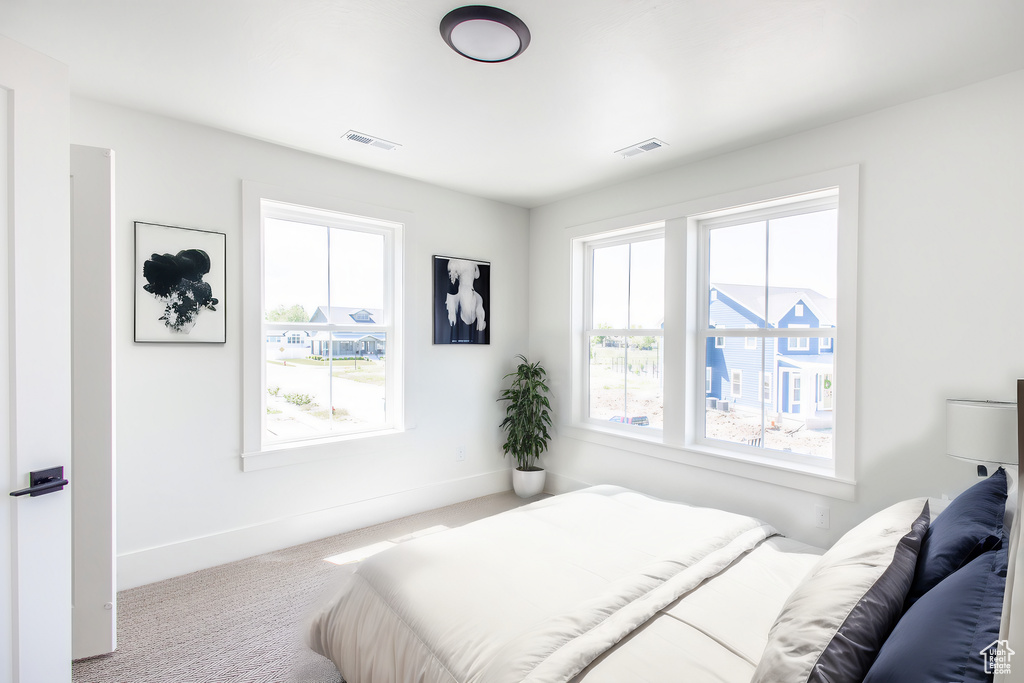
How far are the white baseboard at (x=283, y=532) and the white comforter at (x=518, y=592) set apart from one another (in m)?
1.39

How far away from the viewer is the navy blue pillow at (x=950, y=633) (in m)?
0.78

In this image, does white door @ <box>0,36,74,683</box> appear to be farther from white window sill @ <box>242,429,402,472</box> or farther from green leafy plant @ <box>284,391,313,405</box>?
green leafy plant @ <box>284,391,313,405</box>

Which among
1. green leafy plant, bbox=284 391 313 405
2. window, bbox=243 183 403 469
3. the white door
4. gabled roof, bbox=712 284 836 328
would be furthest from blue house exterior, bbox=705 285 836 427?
the white door

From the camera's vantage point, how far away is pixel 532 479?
4.32 meters

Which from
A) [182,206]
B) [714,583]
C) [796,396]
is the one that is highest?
[182,206]

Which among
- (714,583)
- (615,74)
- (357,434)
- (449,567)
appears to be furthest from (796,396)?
(357,434)

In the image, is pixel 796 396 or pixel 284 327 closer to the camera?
pixel 796 396

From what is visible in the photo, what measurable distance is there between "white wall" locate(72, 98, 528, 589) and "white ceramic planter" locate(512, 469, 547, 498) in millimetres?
570

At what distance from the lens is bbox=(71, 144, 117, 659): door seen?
2039 mm

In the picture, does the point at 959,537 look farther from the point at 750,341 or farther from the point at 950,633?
the point at 750,341

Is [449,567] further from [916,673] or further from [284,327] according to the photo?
[284,327]

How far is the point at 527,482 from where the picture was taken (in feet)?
14.1

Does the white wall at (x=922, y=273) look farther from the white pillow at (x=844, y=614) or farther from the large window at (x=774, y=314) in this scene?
the white pillow at (x=844, y=614)

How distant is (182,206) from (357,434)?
185 centimetres
